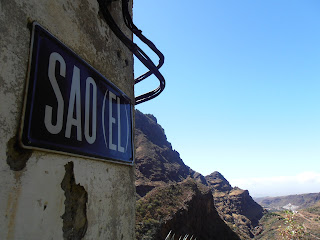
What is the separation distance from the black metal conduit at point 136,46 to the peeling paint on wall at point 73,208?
1144 millimetres

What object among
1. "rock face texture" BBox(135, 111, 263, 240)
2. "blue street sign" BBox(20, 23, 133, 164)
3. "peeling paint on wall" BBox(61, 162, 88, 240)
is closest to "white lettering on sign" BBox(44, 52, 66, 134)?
"blue street sign" BBox(20, 23, 133, 164)

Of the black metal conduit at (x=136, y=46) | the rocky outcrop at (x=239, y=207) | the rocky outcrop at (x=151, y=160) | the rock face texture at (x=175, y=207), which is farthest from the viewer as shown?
the rocky outcrop at (x=239, y=207)

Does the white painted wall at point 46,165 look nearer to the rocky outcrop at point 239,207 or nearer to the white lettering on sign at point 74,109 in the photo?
the white lettering on sign at point 74,109

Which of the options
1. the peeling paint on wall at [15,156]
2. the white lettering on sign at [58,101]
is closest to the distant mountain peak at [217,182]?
the white lettering on sign at [58,101]

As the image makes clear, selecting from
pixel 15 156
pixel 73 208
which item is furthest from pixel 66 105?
pixel 73 208

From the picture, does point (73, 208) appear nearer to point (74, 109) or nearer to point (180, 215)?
point (74, 109)

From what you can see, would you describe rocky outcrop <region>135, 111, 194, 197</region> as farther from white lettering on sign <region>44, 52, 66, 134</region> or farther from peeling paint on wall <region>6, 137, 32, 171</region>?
peeling paint on wall <region>6, 137, 32, 171</region>

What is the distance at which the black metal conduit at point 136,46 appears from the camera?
1.72 m

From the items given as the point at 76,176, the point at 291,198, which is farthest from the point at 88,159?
the point at 291,198

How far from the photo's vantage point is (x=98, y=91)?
1439mm

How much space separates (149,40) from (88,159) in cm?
131

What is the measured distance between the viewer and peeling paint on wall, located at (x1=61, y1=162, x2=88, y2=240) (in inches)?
43.3

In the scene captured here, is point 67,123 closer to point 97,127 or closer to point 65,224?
point 97,127

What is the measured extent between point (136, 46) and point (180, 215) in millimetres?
18093
